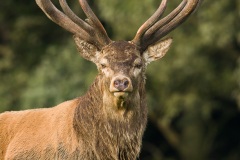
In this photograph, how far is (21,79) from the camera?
875 inches

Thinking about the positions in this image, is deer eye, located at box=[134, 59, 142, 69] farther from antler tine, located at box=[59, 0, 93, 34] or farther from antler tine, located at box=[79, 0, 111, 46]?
antler tine, located at box=[59, 0, 93, 34]

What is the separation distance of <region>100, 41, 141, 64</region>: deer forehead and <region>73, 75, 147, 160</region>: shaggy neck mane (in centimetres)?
27

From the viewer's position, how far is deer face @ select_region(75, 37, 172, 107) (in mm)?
9438

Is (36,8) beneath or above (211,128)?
above

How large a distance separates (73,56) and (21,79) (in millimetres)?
1551

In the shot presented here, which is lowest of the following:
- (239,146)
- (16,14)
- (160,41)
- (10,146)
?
(239,146)

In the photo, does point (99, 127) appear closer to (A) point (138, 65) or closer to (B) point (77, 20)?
(A) point (138, 65)

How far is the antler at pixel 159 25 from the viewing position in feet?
33.3

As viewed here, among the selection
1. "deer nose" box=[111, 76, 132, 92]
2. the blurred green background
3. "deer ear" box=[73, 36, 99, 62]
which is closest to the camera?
"deer nose" box=[111, 76, 132, 92]

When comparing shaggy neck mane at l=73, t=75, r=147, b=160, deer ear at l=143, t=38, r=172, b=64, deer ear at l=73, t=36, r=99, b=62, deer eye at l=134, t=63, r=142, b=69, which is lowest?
shaggy neck mane at l=73, t=75, r=147, b=160

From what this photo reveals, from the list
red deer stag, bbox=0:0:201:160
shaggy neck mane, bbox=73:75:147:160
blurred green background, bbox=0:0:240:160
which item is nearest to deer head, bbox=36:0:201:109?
red deer stag, bbox=0:0:201:160

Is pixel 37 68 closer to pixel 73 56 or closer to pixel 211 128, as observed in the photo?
pixel 73 56

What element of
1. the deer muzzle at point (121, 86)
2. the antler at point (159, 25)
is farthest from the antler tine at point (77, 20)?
the deer muzzle at point (121, 86)

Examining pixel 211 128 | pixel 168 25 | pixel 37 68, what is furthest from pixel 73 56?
pixel 168 25
